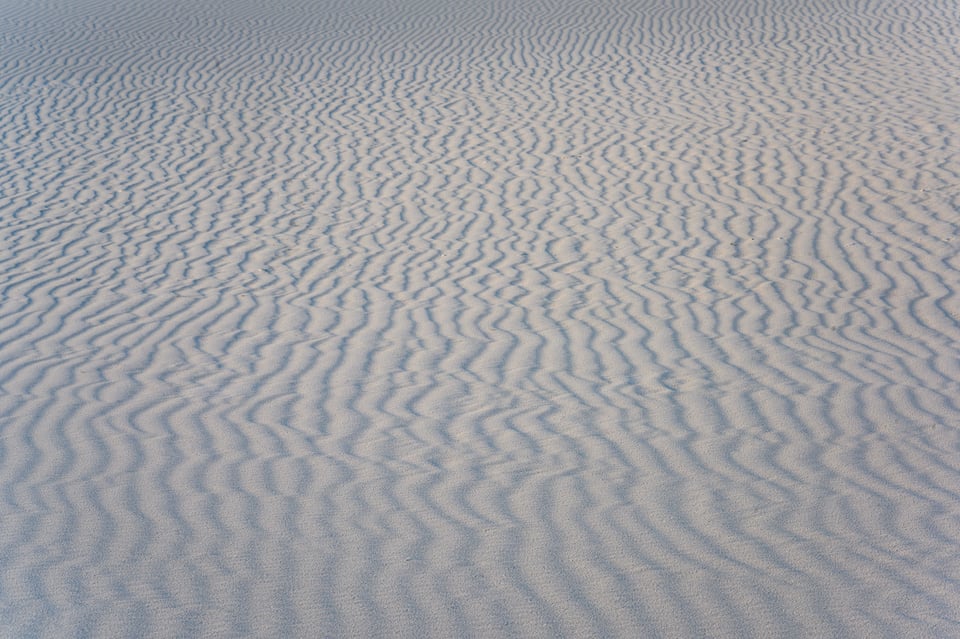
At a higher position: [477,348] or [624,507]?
[477,348]

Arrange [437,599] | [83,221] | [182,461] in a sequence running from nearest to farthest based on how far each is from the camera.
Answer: [437,599] → [182,461] → [83,221]

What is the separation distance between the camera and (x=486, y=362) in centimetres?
585

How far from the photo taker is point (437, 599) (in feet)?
12.3

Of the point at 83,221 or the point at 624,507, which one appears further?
the point at 83,221

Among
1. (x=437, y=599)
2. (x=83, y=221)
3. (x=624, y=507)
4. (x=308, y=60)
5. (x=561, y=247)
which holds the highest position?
(x=308, y=60)

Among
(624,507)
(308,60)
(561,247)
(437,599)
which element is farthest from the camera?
(308,60)

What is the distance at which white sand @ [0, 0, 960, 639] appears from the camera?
12.6 ft

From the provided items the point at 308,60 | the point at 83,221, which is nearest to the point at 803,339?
the point at 83,221

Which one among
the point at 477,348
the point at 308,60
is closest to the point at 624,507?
the point at 477,348

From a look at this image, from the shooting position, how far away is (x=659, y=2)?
1895 centimetres

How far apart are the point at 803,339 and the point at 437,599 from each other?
10.5ft

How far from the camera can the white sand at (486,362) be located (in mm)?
3826

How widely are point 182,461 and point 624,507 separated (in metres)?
2.09

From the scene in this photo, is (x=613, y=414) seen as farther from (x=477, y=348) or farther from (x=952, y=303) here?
(x=952, y=303)
